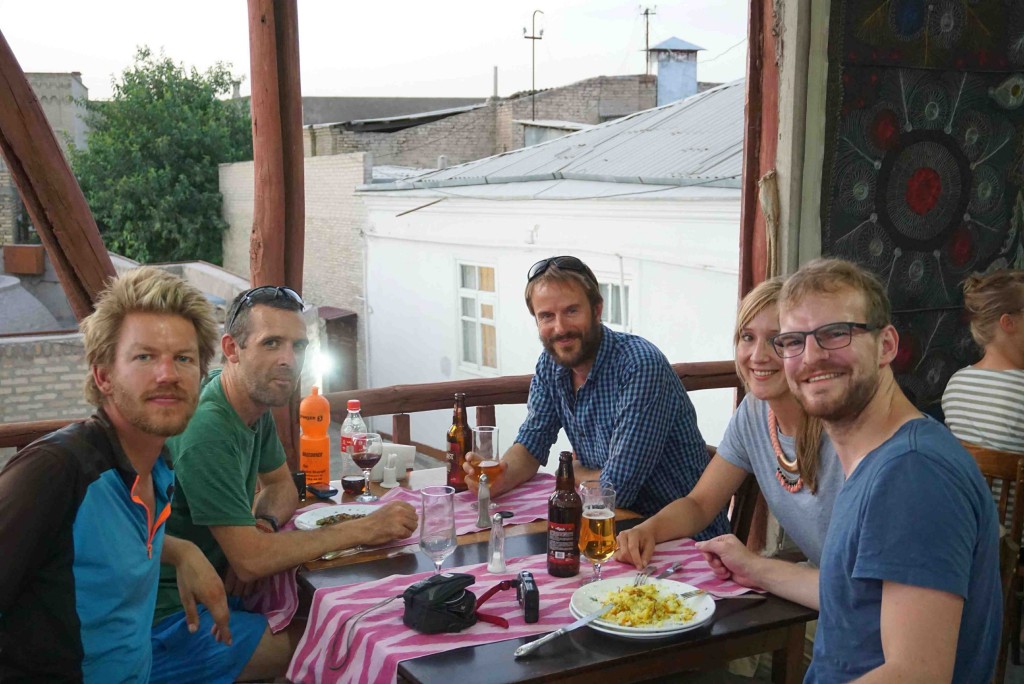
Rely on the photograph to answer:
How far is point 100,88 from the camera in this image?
1066 inches

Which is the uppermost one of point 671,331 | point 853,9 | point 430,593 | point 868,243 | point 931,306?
point 853,9

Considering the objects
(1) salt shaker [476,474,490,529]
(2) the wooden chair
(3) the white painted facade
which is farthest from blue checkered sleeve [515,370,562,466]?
(3) the white painted facade

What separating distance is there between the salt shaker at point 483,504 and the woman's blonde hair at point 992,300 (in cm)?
Result: 208

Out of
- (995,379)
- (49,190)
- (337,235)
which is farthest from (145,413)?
(337,235)

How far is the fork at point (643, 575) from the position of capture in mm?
2098

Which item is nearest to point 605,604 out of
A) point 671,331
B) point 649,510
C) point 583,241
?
point 649,510

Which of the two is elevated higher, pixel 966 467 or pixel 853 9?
pixel 853 9

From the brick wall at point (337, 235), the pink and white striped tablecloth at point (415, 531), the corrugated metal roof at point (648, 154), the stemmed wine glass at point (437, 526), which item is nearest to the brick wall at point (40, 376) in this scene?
the brick wall at point (337, 235)

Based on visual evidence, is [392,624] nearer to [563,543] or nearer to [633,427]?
[563,543]

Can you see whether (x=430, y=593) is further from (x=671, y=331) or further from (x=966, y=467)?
(x=671, y=331)

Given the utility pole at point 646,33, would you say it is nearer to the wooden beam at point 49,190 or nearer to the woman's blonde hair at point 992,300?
the woman's blonde hair at point 992,300

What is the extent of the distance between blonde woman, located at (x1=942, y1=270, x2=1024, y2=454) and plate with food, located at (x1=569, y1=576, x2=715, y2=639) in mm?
1904

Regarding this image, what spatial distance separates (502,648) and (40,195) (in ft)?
7.63

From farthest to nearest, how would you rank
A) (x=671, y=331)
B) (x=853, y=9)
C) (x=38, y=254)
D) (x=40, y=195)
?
(x=38, y=254) < (x=671, y=331) < (x=853, y=9) < (x=40, y=195)
